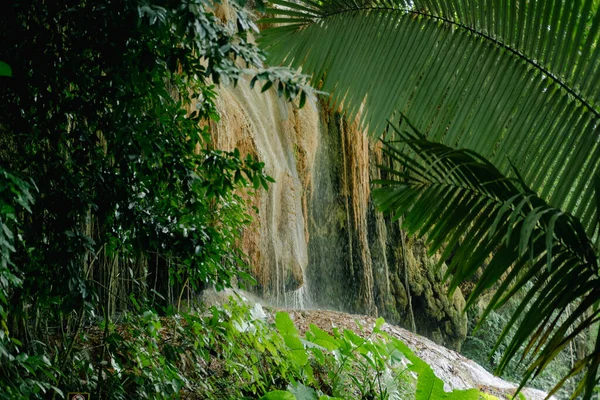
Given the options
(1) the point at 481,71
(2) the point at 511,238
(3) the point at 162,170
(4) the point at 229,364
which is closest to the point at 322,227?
(4) the point at 229,364

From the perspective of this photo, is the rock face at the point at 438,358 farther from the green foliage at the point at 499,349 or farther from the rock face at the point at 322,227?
the green foliage at the point at 499,349

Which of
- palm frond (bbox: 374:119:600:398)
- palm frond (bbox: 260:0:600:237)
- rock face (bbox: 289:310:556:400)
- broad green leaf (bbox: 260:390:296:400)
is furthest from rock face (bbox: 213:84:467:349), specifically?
broad green leaf (bbox: 260:390:296:400)

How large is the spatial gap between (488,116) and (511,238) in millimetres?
770

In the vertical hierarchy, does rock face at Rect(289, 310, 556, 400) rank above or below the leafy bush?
below

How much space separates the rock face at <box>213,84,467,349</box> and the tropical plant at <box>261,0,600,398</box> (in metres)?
0.57

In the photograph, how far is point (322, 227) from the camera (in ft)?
29.6

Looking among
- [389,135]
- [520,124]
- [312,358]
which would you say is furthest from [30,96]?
[312,358]

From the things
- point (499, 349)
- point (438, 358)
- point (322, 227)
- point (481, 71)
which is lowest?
point (499, 349)

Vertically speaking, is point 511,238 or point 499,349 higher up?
point 511,238

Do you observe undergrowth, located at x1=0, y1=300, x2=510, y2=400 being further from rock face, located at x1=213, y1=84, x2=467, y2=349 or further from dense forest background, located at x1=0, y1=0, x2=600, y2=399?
rock face, located at x1=213, y1=84, x2=467, y2=349

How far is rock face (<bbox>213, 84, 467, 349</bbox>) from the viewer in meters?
5.59

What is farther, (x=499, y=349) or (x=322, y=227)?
(x=499, y=349)

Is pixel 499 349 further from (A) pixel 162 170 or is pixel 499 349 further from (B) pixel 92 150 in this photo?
(B) pixel 92 150

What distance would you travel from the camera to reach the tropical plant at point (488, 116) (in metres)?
1.51
